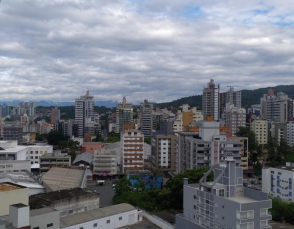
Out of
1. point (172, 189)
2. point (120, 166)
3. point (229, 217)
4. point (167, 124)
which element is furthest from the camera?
point (167, 124)

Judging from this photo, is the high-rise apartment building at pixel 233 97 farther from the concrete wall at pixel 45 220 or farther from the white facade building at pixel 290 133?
the concrete wall at pixel 45 220

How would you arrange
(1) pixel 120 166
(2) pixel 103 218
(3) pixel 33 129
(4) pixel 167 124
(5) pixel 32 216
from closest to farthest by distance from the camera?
1. (5) pixel 32 216
2. (2) pixel 103 218
3. (1) pixel 120 166
4. (4) pixel 167 124
5. (3) pixel 33 129

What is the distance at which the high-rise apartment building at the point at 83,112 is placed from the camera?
67.7 metres

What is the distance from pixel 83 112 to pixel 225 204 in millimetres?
59977

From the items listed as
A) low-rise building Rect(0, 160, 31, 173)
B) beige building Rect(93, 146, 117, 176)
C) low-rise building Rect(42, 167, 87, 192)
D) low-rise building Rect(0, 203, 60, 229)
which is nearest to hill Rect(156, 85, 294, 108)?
beige building Rect(93, 146, 117, 176)

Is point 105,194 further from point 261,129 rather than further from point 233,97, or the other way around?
point 233,97

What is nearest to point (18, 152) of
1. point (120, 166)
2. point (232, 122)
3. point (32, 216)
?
Answer: point (120, 166)

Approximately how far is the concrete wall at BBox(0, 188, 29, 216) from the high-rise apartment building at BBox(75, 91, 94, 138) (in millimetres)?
55791

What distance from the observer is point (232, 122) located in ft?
160

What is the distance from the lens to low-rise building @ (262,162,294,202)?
830 inches

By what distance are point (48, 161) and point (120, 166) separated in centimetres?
691

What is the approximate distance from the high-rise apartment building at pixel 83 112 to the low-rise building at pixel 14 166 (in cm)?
4212

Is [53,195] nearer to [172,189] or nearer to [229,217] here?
[172,189]

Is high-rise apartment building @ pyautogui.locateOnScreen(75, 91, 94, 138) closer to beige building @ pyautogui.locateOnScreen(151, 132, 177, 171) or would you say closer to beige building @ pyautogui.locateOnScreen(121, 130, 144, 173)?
beige building @ pyautogui.locateOnScreen(151, 132, 177, 171)
